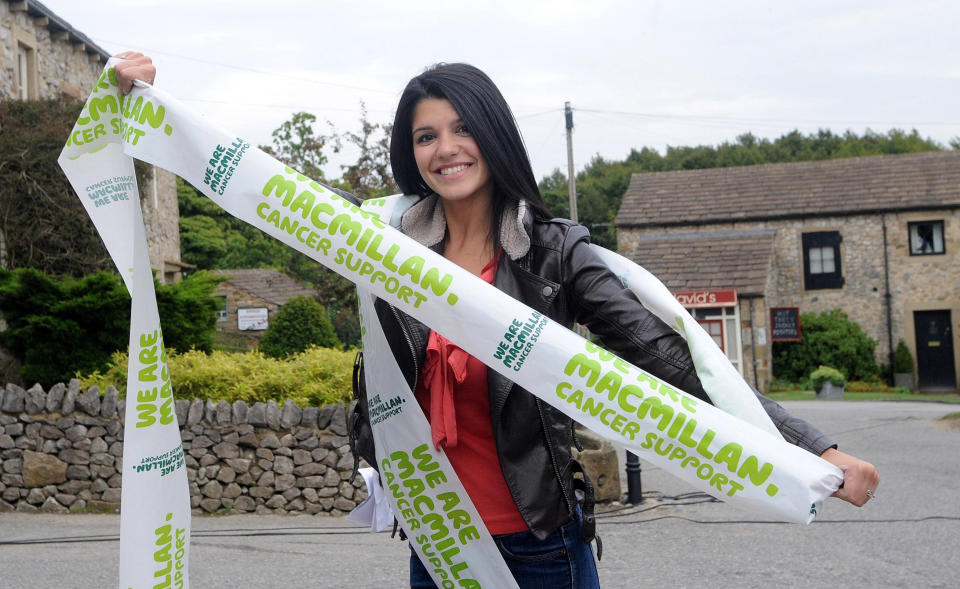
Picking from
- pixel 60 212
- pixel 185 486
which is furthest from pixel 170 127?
pixel 60 212

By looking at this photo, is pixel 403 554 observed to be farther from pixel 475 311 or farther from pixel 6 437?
pixel 475 311

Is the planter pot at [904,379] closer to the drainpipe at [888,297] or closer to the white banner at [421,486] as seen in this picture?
the drainpipe at [888,297]

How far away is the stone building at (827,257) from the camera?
1176 inches

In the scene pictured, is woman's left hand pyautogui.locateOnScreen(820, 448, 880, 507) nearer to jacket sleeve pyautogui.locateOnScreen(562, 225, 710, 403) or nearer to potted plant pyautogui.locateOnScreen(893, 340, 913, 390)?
jacket sleeve pyautogui.locateOnScreen(562, 225, 710, 403)

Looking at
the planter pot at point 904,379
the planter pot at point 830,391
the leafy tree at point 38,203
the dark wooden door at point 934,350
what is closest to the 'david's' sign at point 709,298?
the planter pot at point 830,391

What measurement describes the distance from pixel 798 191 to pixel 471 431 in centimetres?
3293

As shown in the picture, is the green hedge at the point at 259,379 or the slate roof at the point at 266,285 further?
the slate roof at the point at 266,285

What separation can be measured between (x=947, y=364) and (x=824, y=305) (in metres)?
4.15

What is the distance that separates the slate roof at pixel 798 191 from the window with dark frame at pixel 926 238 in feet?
2.17

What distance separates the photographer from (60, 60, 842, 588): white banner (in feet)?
6.78

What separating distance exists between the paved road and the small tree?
7255 millimetres

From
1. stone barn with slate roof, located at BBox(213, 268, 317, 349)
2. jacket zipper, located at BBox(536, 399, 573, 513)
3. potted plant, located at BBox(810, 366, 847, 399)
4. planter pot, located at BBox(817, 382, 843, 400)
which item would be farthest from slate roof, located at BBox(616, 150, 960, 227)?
jacket zipper, located at BBox(536, 399, 573, 513)

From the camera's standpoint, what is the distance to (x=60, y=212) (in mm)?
15789

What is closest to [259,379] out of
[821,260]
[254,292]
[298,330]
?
[298,330]
